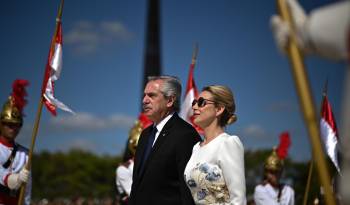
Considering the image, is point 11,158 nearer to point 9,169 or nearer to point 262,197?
point 9,169

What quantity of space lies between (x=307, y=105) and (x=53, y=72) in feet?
15.8

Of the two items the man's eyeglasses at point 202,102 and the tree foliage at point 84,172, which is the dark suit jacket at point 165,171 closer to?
the man's eyeglasses at point 202,102

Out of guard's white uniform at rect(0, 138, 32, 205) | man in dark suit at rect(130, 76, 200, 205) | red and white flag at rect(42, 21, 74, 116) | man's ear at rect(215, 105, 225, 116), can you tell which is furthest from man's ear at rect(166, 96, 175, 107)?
guard's white uniform at rect(0, 138, 32, 205)

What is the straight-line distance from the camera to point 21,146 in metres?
7.45

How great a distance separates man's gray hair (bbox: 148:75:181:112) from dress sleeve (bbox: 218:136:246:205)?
4.42 feet

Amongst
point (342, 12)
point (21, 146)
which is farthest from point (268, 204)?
point (342, 12)

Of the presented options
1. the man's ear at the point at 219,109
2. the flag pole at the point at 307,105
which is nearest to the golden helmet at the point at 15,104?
the man's ear at the point at 219,109

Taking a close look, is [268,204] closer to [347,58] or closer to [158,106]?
[158,106]

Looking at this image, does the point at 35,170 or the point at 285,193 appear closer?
the point at 285,193

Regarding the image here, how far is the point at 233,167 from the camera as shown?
4488mm

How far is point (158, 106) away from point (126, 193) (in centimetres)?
449

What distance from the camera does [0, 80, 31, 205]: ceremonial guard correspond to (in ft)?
22.3

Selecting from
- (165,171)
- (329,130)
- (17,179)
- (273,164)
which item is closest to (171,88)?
(165,171)

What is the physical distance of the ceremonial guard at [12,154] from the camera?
6.80m
